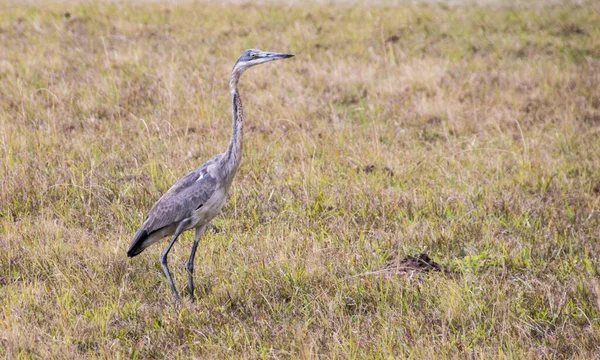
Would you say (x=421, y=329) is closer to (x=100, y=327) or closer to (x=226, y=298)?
(x=226, y=298)

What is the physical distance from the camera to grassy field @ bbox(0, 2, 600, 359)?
434cm

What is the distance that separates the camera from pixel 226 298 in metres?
4.80

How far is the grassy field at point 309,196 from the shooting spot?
171 inches

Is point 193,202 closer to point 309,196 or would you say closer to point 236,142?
point 236,142

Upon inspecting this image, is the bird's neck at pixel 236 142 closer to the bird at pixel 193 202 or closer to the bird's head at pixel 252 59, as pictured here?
the bird at pixel 193 202

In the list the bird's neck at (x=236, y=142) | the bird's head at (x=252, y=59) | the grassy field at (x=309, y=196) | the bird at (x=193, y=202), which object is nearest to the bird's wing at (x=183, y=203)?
the bird at (x=193, y=202)

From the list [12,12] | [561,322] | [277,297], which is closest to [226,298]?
[277,297]

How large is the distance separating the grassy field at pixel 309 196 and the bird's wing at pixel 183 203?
0.50 meters

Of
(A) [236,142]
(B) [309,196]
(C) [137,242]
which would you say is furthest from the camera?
(B) [309,196]

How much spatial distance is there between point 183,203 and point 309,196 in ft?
6.15

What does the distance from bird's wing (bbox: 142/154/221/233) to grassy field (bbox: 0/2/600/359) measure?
1.63ft

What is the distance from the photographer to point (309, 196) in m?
6.57

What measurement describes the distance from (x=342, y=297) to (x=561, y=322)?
146cm

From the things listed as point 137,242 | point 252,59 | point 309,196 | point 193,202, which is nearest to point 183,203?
point 193,202
